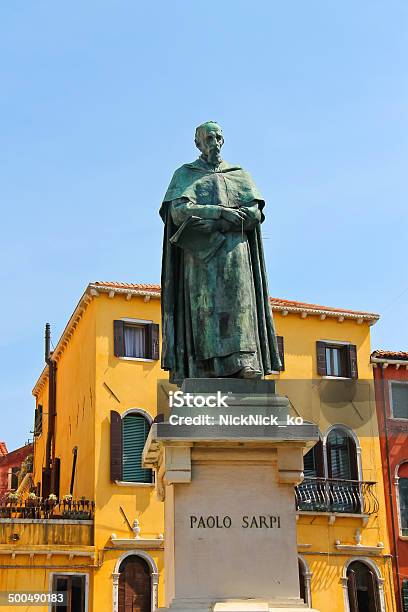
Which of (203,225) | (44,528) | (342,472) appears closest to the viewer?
(203,225)

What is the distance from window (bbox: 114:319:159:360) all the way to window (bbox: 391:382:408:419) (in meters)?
8.70

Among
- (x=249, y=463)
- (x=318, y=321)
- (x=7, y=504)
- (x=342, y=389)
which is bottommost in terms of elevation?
(x=249, y=463)

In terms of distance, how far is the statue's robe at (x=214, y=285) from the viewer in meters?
11.2

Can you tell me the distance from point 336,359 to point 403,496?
5.19m

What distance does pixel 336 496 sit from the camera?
3397 centimetres

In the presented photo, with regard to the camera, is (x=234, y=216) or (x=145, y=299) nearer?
(x=234, y=216)

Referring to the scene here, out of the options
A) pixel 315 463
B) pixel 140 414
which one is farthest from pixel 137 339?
pixel 315 463

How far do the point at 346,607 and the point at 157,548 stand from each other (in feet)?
21.2

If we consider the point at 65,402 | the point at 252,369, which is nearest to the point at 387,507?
the point at 65,402

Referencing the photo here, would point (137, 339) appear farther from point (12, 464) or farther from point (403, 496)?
point (12, 464)

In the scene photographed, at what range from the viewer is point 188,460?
10211 mm

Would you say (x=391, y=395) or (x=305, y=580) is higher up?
(x=391, y=395)

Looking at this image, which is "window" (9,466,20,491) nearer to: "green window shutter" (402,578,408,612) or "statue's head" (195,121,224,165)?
"green window shutter" (402,578,408,612)

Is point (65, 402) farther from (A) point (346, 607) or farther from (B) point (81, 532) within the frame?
(A) point (346, 607)
